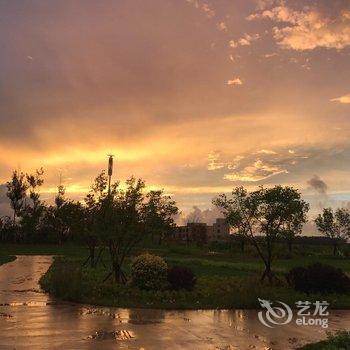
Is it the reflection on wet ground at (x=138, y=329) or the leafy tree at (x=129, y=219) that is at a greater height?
the leafy tree at (x=129, y=219)

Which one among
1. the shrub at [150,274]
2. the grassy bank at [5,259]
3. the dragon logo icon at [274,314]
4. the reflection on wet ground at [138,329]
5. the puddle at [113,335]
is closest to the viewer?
the reflection on wet ground at [138,329]

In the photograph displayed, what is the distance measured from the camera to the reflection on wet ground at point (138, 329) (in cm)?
1033

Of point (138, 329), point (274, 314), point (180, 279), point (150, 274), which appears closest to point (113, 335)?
point (138, 329)

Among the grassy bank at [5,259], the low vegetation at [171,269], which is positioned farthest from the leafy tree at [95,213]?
the grassy bank at [5,259]

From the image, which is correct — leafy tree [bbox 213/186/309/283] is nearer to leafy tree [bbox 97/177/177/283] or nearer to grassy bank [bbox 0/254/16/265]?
leafy tree [bbox 97/177/177/283]

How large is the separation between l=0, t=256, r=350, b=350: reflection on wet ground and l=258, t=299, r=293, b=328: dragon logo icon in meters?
0.30

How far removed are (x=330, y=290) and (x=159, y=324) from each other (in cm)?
940

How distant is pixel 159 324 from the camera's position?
500 inches

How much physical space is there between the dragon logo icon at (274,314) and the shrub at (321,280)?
314 cm

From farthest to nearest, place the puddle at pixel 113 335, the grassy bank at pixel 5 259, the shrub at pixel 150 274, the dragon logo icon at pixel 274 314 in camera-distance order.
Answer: the grassy bank at pixel 5 259 < the shrub at pixel 150 274 < the dragon logo icon at pixel 274 314 < the puddle at pixel 113 335

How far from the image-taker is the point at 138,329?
11.9 meters

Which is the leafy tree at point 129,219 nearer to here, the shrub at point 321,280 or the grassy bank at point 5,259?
the shrub at point 321,280

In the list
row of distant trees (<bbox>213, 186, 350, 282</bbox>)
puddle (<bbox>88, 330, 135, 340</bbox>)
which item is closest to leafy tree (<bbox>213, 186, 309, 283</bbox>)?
row of distant trees (<bbox>213, 186, 350, 282</bbox>)

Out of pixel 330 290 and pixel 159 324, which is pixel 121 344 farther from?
pixel 330 290
